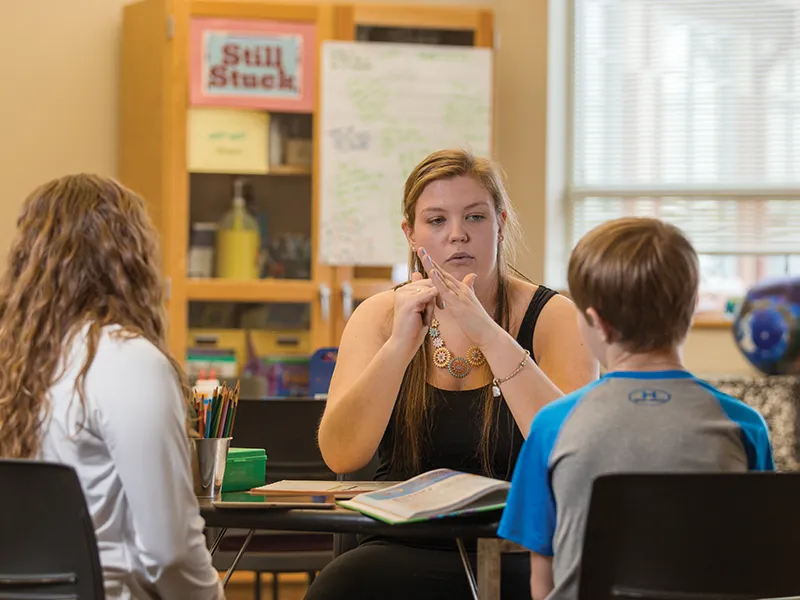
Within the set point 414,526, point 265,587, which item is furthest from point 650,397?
point 265,587

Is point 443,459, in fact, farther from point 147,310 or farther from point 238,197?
point 238,197

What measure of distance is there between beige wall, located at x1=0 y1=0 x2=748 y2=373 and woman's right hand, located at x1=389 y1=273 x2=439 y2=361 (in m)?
2.51

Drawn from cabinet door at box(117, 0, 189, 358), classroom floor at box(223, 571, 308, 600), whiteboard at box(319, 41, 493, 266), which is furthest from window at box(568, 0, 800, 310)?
classroom floor at box(223, 571, 308, 600)

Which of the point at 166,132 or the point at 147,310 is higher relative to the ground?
the point at 166,132

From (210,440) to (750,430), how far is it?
2.79ft

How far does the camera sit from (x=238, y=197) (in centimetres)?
439

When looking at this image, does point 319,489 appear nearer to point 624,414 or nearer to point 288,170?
point 624,414

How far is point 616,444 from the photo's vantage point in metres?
1.34

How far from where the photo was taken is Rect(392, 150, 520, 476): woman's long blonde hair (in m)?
2.10

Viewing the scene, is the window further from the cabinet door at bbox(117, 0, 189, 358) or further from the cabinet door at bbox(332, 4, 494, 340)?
the cabinet door at bbox(117, 0, 189, 358)

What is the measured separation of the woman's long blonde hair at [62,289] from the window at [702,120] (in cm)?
351

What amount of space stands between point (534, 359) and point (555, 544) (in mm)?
846

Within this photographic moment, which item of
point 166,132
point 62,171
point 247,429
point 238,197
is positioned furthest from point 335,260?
point 247,429

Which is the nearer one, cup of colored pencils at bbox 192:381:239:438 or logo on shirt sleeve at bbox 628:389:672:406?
logo on shirt sleeve at bbox 628:389:672:406
